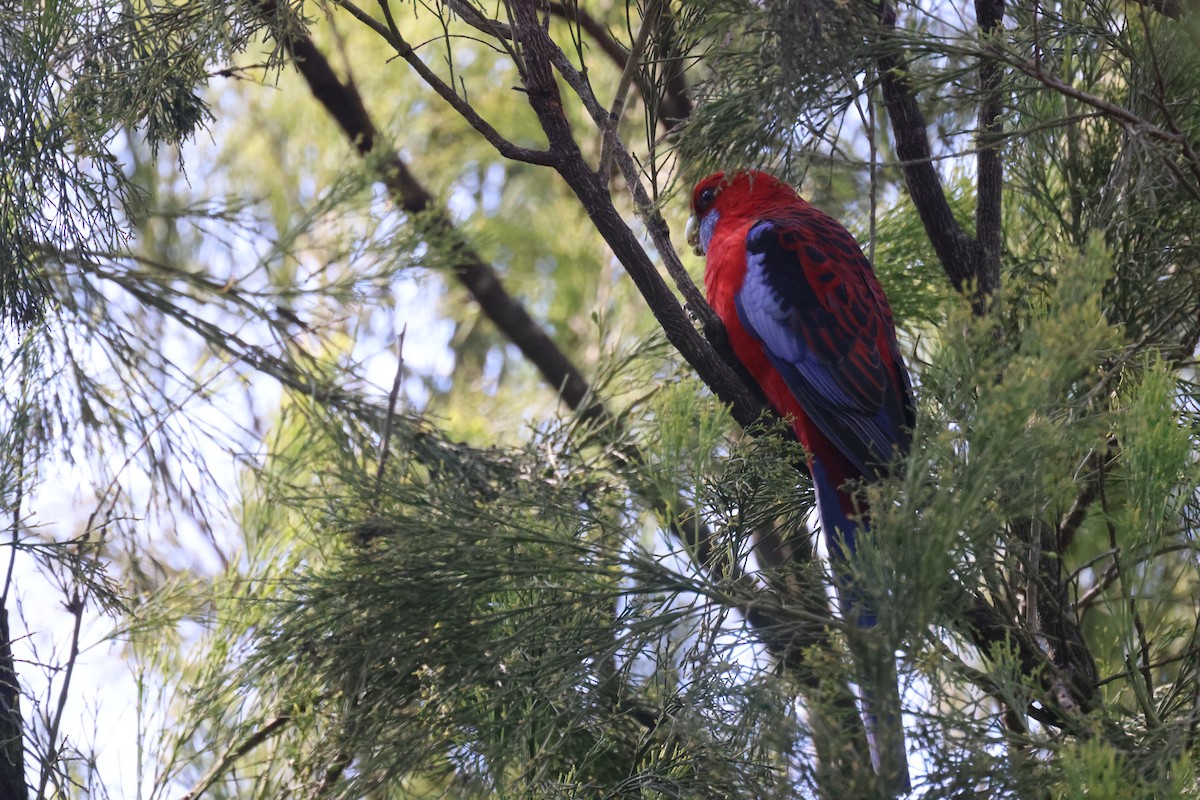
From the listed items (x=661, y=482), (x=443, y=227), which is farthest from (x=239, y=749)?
(x=443, y=227)

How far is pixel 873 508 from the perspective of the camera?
117 centimetres

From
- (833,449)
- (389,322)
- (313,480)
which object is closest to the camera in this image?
(833,449)

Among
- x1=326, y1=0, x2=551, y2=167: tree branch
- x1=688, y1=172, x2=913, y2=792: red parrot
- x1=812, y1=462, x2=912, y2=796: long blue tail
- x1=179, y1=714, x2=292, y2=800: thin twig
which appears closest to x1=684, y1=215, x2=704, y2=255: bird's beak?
x1=688, y1=172, x2=913, y2=792: red parrot

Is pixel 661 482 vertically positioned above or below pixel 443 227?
below

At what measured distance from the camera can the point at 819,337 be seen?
2.11 m

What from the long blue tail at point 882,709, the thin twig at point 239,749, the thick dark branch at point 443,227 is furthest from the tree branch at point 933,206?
the thin twig at point 239,749

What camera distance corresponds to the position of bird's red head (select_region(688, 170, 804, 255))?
8.21 ft

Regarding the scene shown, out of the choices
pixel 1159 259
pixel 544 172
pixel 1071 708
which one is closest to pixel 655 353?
pixel 1159 259

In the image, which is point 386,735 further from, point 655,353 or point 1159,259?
point 1159,259

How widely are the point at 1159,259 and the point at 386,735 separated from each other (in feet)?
4.97

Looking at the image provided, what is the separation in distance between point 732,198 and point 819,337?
570 millimetres

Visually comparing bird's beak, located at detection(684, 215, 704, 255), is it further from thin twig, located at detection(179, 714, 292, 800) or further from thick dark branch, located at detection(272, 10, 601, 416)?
thin twig, located at detection(179, 714, 292, 800)

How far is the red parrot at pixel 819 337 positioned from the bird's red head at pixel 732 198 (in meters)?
0.02

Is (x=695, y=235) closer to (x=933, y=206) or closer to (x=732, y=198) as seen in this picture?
(x=732, y=198)
